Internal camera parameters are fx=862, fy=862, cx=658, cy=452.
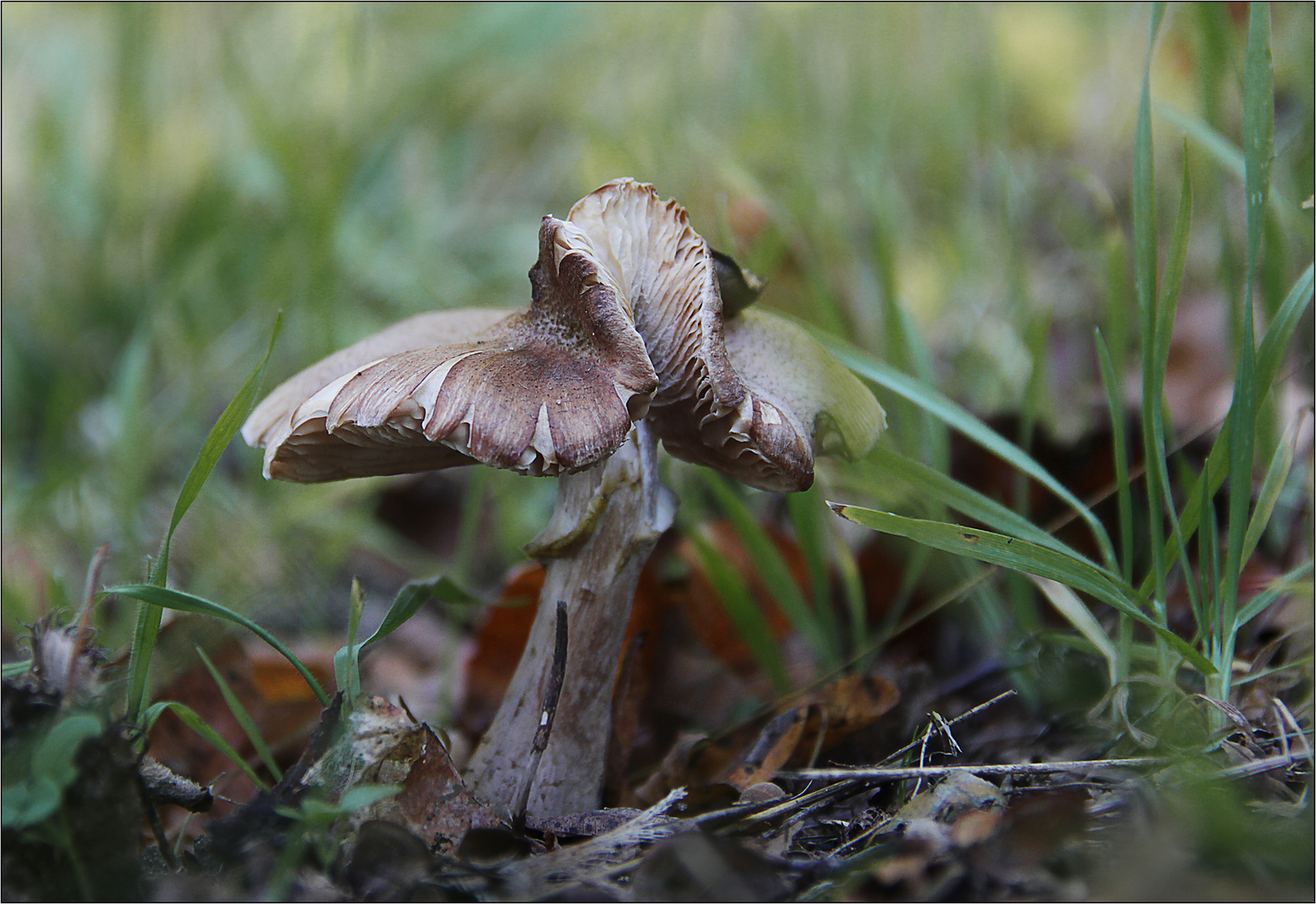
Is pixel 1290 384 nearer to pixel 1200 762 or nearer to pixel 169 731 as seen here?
pixel 1200 762

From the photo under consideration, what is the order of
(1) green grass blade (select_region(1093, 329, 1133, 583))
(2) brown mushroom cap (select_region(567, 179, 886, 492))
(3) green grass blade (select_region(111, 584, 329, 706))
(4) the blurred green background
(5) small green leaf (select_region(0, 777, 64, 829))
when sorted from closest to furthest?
1. (5) small green leaf (select_region(0, 777, 64, 829))
2. (3) green grass blade (select_region(111, 584, 329, 706))
3. (2) brown mushroom cap (select_region(567, 179, 886, 492))
4. (1) green grass blade (select_region(1093, 329, 1133, 583))
5. (4) the blurred green background

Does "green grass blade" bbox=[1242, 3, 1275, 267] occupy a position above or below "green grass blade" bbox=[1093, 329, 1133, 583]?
above

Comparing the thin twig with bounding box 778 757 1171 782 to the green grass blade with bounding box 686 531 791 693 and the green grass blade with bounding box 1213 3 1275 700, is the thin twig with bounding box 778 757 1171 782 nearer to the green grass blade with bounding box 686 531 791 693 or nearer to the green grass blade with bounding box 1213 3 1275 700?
the green grass blade with bounding box 1213 3 1275 700

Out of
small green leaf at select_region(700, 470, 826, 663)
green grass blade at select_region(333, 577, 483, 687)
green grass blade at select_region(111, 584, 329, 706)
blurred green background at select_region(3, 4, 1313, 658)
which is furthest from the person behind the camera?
blurred green background at select_region(3, 4, 1313, 658)

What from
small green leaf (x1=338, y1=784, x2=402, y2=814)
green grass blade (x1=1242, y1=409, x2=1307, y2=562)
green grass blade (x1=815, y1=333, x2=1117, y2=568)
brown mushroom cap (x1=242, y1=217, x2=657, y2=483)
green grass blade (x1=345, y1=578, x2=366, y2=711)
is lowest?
small green leaf (x1=338, y1=784, x2=402, y2=814)

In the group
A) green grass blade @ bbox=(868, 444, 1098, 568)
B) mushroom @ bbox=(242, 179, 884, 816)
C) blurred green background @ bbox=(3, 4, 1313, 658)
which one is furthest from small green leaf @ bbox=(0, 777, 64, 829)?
green grass blade @ bbox=(868, 444, 1098, 568)

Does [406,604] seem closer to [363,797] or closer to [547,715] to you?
[547,715]

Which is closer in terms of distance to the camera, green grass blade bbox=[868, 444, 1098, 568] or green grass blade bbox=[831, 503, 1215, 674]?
green grass blade bbox=[831, 503, 1215, 674]
